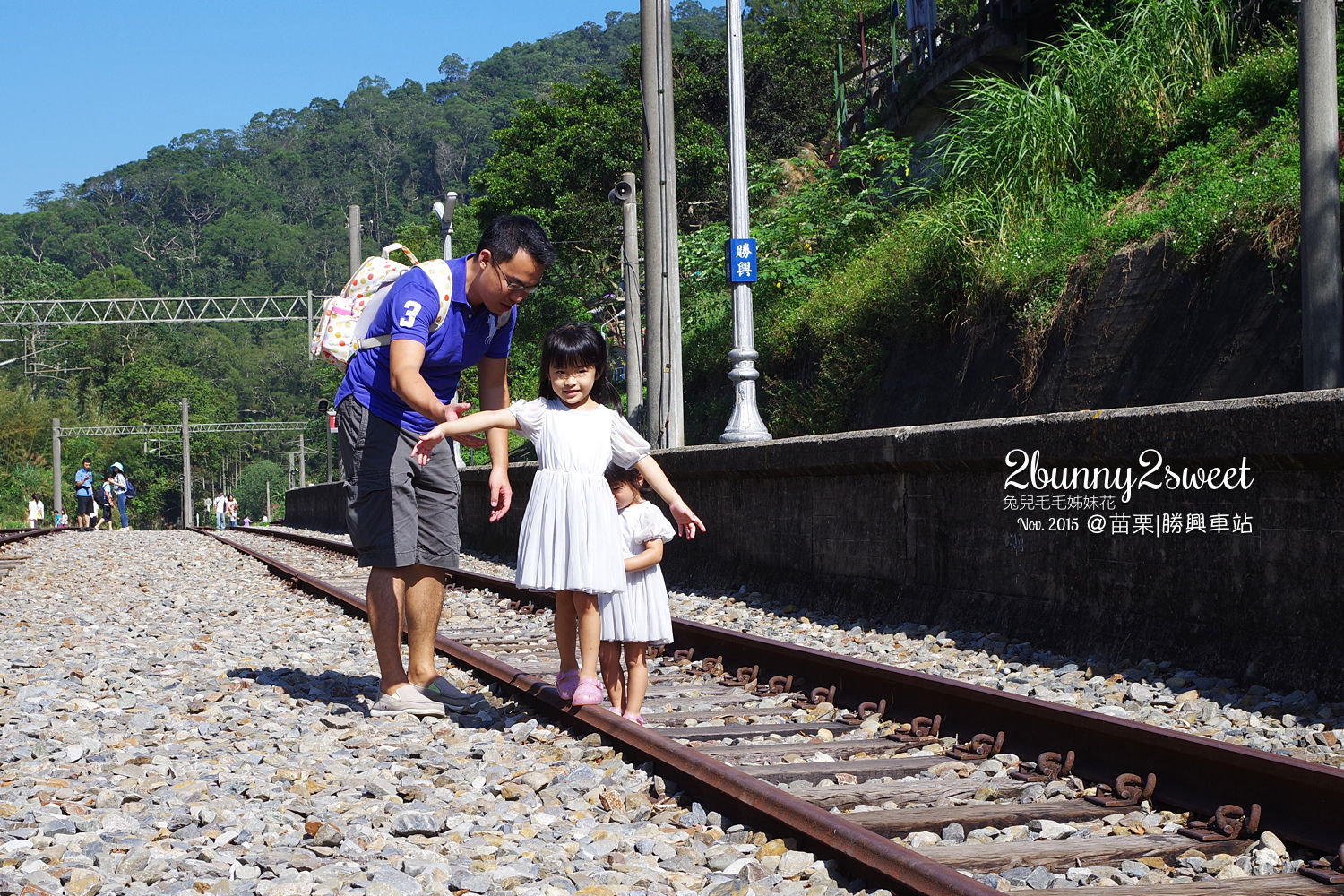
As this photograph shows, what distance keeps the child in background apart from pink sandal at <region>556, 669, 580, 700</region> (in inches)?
6.5

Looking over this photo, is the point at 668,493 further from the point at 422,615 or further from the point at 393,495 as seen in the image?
the point at 422,615

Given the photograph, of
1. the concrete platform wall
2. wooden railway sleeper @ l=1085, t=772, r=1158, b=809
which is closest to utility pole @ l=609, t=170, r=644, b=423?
the concrete platform wall

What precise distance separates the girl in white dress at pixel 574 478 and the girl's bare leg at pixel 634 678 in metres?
0.16

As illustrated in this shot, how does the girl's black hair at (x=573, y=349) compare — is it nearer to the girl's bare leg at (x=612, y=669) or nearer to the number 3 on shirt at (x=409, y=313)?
the number 3 on shirt at (x=409, y=313)

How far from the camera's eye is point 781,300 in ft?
70.9

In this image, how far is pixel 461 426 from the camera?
4.40m

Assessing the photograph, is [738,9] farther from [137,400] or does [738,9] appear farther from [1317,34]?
[137,400]

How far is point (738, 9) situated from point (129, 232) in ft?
527

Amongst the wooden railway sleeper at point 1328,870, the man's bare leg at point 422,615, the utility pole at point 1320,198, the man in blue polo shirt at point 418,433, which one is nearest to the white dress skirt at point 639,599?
the man in blue polo shirt at point 418,433

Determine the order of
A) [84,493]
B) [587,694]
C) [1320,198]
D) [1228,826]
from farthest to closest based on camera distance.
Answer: [84,493] < [1320,198] < [587,694] < [1228,826]

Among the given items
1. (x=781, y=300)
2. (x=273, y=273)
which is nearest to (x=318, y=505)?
(x=781, y=300)

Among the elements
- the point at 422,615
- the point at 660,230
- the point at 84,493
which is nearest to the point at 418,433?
the point at 422,615

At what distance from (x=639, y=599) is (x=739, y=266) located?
803 centimetres

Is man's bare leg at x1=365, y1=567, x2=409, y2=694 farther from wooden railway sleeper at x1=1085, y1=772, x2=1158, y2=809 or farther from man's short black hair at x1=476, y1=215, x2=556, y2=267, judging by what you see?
wooden railway sleeper at x1=1085, y1=772, x2=1158, y2=809
